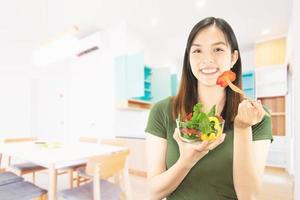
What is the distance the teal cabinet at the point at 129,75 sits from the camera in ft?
11.1

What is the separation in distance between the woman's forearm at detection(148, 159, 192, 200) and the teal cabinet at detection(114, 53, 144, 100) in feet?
8.92

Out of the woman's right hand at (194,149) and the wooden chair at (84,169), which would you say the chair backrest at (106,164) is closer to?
the wooden chair at (84,169)

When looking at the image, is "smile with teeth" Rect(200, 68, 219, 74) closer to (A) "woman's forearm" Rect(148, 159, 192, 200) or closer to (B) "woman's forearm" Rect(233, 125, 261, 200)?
(B) "woman's forearm" Rect(233, 125, 261, 200)

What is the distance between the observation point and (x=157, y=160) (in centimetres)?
71

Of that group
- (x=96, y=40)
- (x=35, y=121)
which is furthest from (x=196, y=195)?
(x=35, y=121)

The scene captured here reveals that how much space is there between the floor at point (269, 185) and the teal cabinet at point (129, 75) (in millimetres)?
1397

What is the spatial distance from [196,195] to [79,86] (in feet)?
12.7

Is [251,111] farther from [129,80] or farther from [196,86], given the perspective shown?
[129,80]

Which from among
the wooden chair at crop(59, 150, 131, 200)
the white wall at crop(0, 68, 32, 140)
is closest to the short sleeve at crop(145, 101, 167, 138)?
the wooden chair at crop(59, 150, 131, 200)

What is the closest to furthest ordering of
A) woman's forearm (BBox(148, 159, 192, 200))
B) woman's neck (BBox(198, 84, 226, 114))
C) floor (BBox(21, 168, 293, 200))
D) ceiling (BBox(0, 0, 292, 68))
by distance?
woman's forearm (BBox(148, 159, 192, 200)) → woman's neck (BBox(198, 84, 226, 114)) → floor (BBox(21, 168, 293, 200)) → ceiling (BBox(0, 0, 292, 68))

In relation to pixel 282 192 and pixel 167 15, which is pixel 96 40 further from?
pixel 282 192

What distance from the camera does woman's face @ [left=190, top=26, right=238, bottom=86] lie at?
0.63m

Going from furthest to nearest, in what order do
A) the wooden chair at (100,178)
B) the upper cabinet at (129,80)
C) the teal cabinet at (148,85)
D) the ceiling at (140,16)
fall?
the teal cabinet at (148,85)
the upper cabinet at (129,80)
the ceiling at (140,16)
the wooden chair at (100,178)

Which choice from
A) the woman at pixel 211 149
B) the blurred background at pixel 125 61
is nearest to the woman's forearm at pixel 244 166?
the woman at pixel 211 149
